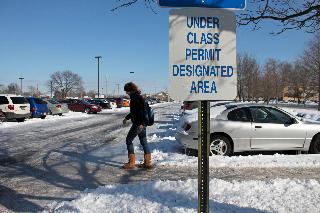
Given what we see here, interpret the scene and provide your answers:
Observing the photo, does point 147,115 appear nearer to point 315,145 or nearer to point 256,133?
point 256,133

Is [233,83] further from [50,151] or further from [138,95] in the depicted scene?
[50,151]

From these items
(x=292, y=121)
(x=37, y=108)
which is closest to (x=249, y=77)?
(x=37, y=108)

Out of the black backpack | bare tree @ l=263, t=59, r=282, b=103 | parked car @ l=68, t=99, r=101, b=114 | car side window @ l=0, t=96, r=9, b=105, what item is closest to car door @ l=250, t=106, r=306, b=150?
the black backpack

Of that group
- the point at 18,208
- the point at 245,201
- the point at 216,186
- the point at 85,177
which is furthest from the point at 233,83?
the point at 85,177

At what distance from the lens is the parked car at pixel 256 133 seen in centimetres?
1016

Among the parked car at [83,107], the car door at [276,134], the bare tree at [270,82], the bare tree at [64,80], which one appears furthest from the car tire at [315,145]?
the bare tree at [64,80]

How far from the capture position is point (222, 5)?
3264 millimetres

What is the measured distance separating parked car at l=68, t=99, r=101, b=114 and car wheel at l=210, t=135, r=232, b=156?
31.4 meters

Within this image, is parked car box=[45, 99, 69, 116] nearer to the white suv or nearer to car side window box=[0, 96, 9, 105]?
the white suv

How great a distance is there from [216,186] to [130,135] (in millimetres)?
2918

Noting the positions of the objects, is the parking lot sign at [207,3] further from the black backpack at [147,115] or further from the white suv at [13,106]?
the white suv at [13,106]

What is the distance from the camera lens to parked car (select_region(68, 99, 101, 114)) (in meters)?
40.6

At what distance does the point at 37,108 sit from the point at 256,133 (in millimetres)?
21394

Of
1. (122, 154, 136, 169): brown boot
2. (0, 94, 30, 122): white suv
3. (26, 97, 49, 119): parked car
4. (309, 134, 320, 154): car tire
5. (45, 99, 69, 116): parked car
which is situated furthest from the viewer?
(45, 99, 69, 116): parked car
